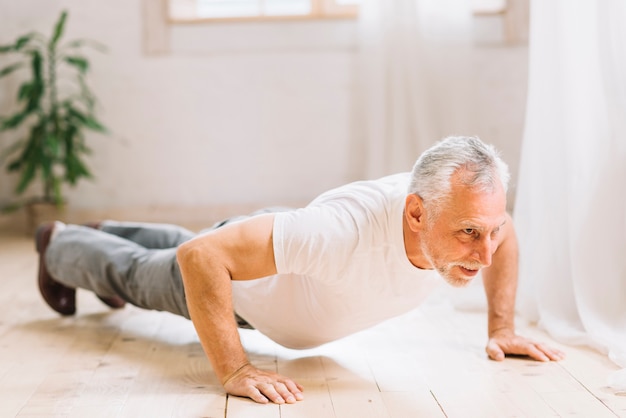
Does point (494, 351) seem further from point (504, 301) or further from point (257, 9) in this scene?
point (257, 9)

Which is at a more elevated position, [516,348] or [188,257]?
[188,257]

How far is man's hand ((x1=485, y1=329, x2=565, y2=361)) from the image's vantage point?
2.32 m

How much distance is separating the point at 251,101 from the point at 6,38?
4.74 feet

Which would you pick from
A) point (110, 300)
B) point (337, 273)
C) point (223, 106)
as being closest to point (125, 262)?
point (110, 300)

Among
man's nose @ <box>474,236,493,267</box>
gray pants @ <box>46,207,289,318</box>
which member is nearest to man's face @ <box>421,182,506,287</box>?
man's nose @ <box>474,236,493,267</box>

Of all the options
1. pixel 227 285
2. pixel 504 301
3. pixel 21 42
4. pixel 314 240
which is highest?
pixel 21 42

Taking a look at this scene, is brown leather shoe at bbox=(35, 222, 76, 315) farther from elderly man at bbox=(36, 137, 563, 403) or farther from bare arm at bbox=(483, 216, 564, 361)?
bare arm at bbox=(483, 216, 564, 361)

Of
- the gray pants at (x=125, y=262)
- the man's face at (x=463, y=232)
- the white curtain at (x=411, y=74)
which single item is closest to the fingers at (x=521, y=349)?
the man's face at (x=463, y=232)

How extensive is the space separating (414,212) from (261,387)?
1.77 ft

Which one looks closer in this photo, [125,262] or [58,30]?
[125,262]

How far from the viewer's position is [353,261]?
2.05 m

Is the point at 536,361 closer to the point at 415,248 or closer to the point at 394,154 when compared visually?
the point at 415,248

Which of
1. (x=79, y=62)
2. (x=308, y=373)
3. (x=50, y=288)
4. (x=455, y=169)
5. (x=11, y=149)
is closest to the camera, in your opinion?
(x=455, y=169)

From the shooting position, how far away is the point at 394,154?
4.89 m
